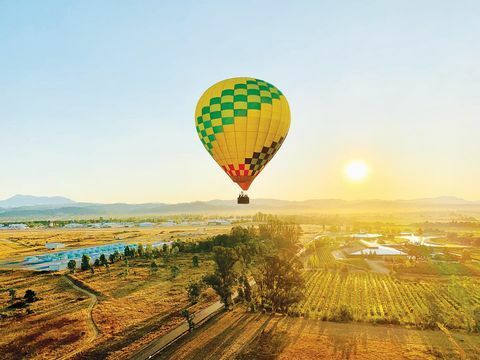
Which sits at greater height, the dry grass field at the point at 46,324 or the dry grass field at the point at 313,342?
the dry grass field at the point at 313,342

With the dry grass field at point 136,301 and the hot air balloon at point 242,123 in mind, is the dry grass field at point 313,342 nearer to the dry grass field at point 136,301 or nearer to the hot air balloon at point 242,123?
the dry grass field at point 136,301

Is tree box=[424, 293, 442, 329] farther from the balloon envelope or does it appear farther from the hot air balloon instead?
the balloon envelope

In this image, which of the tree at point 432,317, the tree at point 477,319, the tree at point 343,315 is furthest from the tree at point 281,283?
the tree at point 477,319

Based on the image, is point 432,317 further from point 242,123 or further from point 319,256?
point 319,256

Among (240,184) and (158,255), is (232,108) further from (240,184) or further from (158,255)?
(158,255)

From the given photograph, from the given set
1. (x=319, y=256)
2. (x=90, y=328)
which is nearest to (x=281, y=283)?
(x=90, y=328)

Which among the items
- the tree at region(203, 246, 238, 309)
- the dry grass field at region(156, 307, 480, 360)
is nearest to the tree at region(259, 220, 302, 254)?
the tree at region(203, 246, 238, 309)
